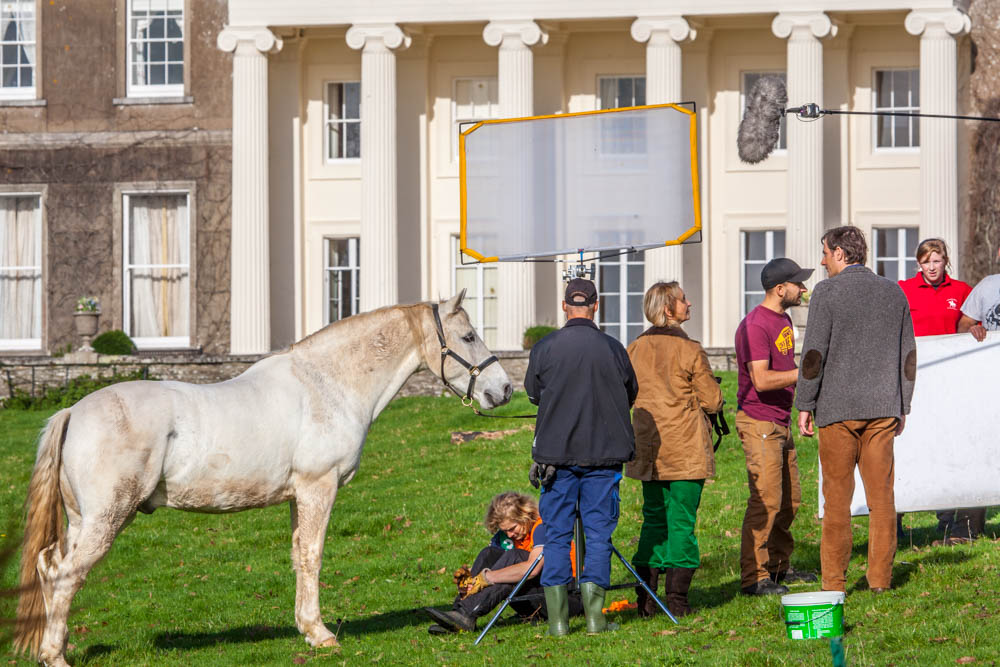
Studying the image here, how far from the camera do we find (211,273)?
3062 centimetres

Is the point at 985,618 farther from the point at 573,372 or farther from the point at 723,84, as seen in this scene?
the point at 723,84

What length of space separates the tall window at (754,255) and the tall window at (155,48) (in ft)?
39.1

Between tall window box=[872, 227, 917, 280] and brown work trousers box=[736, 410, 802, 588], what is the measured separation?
2137 cm

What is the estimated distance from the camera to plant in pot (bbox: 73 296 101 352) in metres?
29.2

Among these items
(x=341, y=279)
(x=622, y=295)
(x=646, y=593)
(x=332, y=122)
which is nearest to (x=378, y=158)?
(x=332, y=122)

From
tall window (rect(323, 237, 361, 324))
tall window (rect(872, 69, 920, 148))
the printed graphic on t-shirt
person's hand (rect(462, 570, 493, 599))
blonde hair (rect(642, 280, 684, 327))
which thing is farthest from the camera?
tall window (rect(323, 237, 361, 324))

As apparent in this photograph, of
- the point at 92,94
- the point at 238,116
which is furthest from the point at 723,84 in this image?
the point at 92,94

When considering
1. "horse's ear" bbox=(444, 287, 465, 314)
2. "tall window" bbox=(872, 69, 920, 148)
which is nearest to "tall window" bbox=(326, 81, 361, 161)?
"tall window" bbox=(872, 69, 920, 148)

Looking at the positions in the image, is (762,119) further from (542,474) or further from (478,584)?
(542,474)

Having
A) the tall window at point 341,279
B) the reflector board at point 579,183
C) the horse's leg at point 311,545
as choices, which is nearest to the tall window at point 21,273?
the tall window at point 341,279

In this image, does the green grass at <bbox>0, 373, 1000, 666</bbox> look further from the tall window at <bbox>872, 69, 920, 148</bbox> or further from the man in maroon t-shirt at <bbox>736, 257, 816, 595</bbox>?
the tall window at <bbox>872, 69, 920, 148</bbox>

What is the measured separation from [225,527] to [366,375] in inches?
252

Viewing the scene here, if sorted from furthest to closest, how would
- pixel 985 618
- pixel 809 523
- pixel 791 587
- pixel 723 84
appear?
pixel 723 84
pixel 809 523
pixel 791 587
pixel 985 618

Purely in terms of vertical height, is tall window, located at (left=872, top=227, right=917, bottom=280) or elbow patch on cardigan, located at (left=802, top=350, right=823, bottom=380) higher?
tall window, located at (left=872, top=227, right=917, bottom=280)
